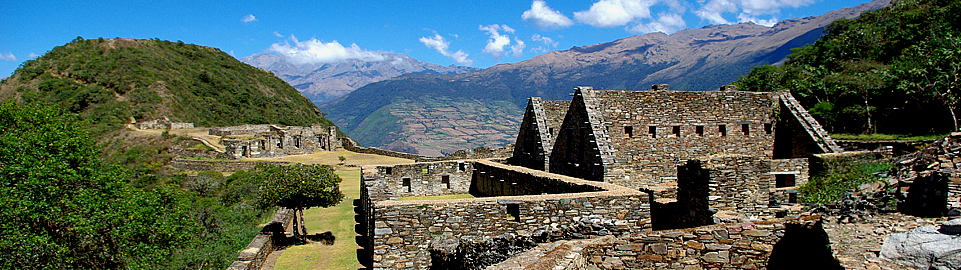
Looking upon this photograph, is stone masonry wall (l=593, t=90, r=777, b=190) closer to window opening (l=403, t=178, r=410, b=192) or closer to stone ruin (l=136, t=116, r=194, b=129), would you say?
window opening (l=403, t=178, r=410, b=192)

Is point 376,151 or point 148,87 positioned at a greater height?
point 148,87

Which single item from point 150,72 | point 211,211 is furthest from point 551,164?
point 150,72

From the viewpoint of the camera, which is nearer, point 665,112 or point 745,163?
point 745,163

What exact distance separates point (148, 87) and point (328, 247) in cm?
7635

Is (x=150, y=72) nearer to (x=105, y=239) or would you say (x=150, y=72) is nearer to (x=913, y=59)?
(x=105, y=239)

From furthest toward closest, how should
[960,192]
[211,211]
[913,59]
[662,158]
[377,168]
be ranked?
[913,59]
[211,211]
[377,168]
[662,158]
[960,192]

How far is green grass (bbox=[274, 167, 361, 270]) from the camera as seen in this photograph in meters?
11.7

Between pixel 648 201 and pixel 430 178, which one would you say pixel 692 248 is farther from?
pixel 430 178

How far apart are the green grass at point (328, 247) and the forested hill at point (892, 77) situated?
23427 millimetres

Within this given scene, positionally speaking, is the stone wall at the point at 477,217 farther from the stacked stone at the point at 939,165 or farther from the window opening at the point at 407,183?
the window opening at the point at 407,183

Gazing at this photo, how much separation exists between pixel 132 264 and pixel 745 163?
55.8ft

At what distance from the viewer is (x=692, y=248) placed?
6359 millimetres

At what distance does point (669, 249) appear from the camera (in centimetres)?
635

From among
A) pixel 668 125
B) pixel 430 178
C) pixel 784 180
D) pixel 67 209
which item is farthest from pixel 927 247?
pixel 67 209
